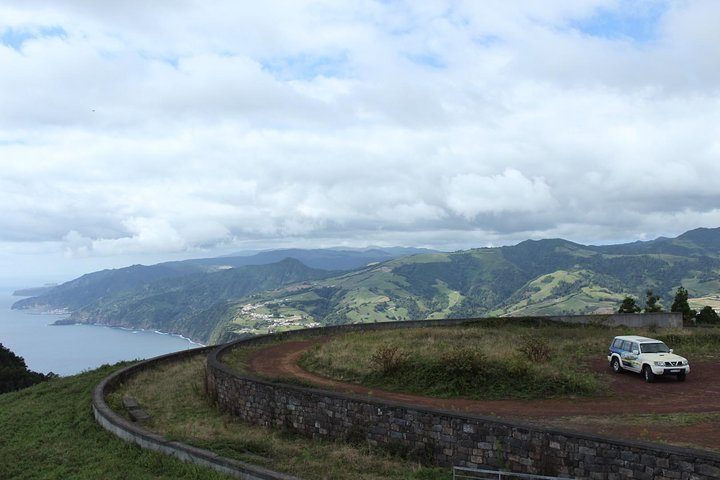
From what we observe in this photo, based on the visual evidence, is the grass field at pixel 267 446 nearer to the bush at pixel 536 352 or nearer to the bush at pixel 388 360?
the bush at pixel 388 360

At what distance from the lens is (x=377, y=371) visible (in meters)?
22.3

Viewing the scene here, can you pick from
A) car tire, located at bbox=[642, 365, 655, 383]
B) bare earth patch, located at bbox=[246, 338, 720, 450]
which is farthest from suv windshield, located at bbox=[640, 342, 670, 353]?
bare earth patch, located at bbox=[246, 338, 720, 450]

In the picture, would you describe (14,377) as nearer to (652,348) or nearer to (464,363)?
(464,363)

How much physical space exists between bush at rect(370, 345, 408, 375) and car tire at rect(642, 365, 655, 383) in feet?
32.4

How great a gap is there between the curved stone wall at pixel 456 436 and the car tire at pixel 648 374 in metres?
11.6

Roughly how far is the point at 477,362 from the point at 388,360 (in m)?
3.89

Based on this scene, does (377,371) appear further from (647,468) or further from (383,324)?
(383,324)

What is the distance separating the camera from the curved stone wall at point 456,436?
10.4 meters

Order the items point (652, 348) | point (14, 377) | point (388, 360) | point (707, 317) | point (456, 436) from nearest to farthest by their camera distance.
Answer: point (456, 436) → point (652, 348) → point (388, 360) → point (707, 317) → point (14, 377)

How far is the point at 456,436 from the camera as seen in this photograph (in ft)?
42.9

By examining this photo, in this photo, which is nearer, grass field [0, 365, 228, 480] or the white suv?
grass field [0, 365, 228, 480]

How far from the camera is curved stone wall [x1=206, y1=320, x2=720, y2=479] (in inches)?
409

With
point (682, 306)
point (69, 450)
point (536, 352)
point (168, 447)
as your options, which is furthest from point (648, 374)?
point (682, 306)

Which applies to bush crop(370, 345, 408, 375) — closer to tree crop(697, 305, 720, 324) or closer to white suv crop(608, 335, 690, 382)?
white suv crop(608, 335, 690, 382)
